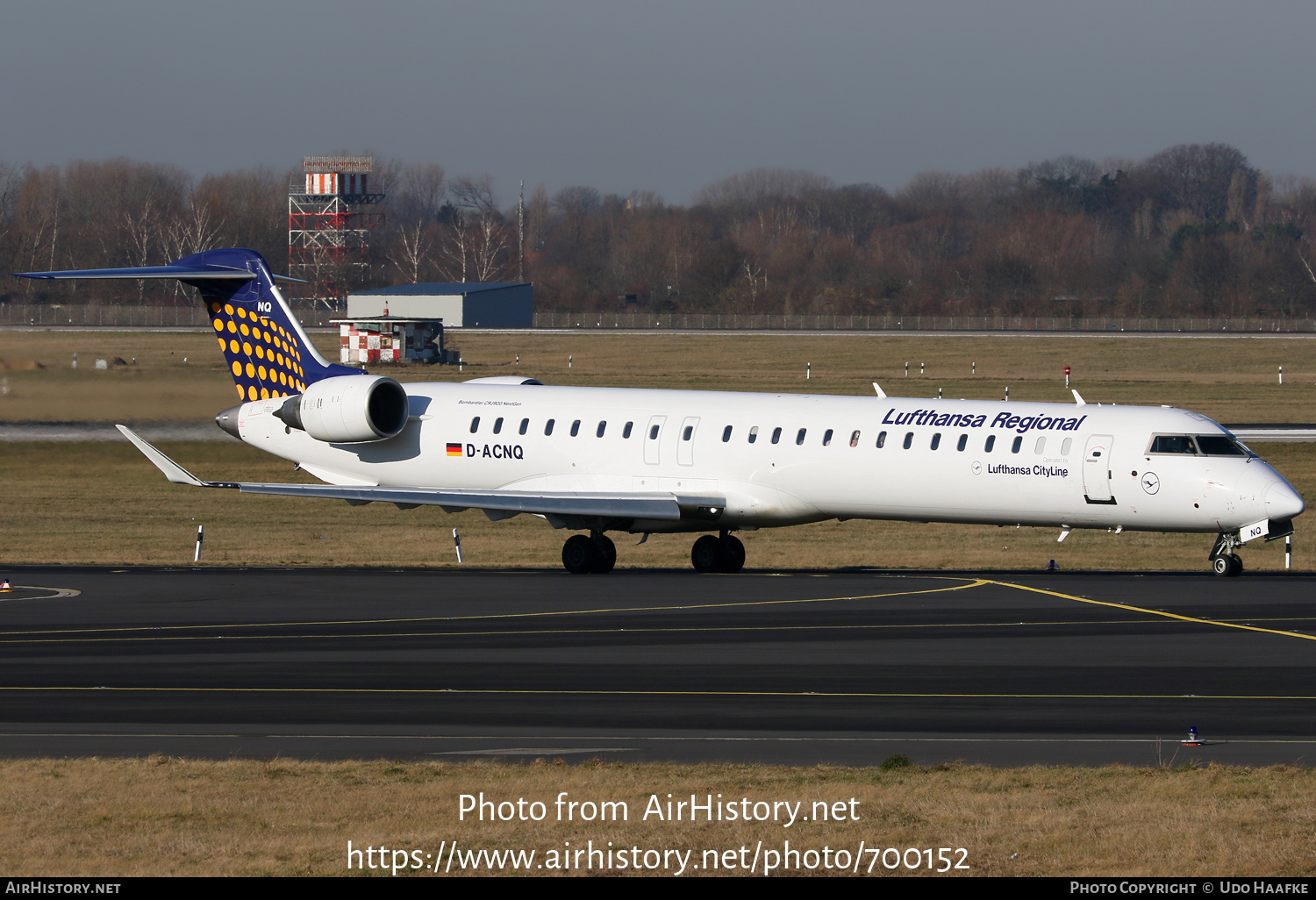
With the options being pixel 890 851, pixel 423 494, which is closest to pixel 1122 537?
pixel 423 494

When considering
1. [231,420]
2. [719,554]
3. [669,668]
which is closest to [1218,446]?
[719,554]

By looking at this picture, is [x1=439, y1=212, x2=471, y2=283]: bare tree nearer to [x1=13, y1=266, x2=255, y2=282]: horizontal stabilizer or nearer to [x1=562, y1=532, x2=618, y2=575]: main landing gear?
[x1=13, y1=266, x2=255, y2=282]: horizontal stabilizer

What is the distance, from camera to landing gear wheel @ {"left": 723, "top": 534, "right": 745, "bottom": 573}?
3253 cm

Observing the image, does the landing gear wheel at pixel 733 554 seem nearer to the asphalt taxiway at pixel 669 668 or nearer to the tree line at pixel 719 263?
the asphalt taxiway at pixel 669 668

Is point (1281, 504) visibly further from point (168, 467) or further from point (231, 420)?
point (231, 420)

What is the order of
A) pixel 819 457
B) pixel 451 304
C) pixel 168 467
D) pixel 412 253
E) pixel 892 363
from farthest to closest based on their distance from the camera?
pixel 412 253
pixel 451 304
pixel 892 363
pixel 819 457
pixel 168 467

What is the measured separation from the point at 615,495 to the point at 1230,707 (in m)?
16.5

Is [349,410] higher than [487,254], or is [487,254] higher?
[487,254]

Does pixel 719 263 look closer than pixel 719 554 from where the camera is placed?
No

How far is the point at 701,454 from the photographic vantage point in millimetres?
31828

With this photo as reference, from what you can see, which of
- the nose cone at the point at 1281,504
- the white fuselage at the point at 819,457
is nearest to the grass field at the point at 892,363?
the white fuselage at the point at 819,457

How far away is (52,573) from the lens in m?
31.8

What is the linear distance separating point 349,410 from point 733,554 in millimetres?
8384

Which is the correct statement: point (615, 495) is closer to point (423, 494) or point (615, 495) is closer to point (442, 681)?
point (423, 494)
